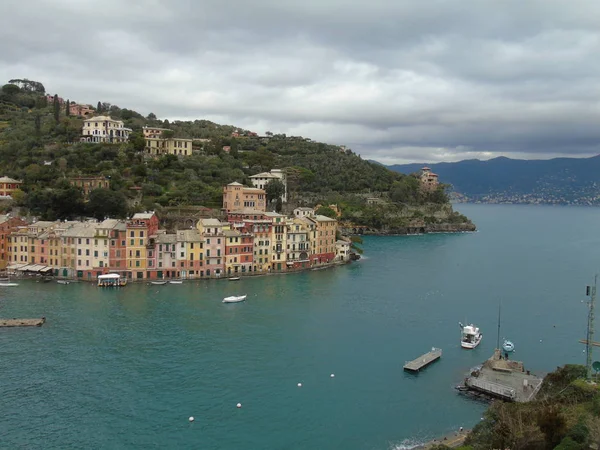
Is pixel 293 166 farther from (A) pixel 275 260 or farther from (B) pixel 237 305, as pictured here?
(B) pixel 237 305

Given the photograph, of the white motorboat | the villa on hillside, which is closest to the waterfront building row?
the white motorboat

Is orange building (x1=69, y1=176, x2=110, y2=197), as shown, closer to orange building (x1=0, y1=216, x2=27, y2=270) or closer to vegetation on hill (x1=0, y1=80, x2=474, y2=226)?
vegetation on hill (x1=0, y1=80, x2=474, y2=226)

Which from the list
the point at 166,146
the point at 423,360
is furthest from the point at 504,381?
the point at 166,146

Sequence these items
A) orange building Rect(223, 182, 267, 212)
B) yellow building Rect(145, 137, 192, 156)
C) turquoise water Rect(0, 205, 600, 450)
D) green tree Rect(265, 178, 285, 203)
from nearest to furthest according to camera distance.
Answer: turquoise water Rect(0, 205, 600, 450)
orange building Rect(223, 182, 267, 212)
green tree Rect(265, 178, 285, 203)
yellow building Rect(145, 137, 192, 156)

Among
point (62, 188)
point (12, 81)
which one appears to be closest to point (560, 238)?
point (62, 188)

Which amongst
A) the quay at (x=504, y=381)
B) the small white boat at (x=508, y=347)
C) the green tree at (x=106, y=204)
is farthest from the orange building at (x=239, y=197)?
the quay at (x=504, y=381)

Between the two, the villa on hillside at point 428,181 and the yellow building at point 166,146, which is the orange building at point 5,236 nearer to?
the yellow building at point 166,146
